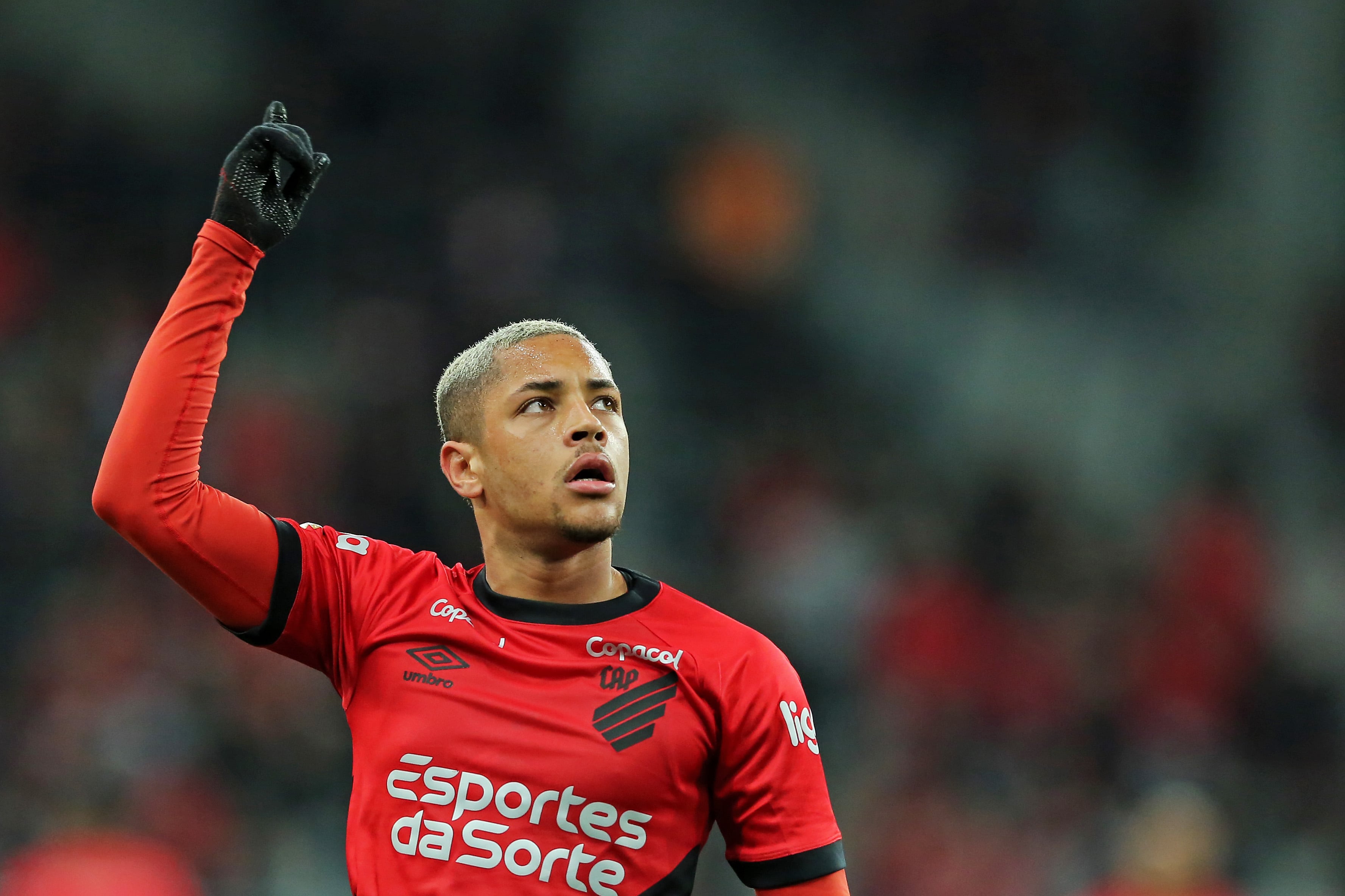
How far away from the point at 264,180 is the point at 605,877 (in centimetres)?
154

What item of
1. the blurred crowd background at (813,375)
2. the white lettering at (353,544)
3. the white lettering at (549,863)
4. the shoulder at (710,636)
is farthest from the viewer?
the blurred crowd background at (813,375)

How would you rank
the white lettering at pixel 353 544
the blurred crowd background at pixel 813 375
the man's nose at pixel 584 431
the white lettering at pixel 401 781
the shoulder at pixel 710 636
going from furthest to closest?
the blurred crowd background at pixel 813 375, the white lettering at pixel 353 544, the man's nose at pixel 584 431, the shoulder at pixel 710 636, the white lettering at pixel 401 781

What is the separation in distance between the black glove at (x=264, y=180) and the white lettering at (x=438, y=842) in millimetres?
1195

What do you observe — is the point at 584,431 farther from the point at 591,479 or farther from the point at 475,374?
the point at 475,374

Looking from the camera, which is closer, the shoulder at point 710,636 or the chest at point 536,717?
the chest at point 536,717

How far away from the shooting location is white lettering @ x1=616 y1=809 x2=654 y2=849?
2773 mm

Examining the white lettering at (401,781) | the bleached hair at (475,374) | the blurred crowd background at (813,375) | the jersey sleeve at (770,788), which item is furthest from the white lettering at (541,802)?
the blurred crowd background at (813,375)

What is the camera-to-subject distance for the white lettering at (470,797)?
2.78 metres

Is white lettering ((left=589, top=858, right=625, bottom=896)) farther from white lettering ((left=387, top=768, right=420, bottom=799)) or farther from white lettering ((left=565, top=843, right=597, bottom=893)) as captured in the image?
white lettering ((left=387, top=768, right=420, bottom=799))

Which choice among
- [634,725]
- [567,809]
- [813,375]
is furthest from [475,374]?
[813,375]

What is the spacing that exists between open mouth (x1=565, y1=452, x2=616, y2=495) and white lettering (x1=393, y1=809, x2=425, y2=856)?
728mm

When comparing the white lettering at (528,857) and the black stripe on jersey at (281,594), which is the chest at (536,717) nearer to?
the white lettering at (528,857)

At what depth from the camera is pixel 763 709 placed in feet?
9.43

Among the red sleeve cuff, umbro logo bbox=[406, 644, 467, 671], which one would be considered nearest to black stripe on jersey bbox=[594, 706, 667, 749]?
umbro logo bbox=[406, 644, 467, 671]
